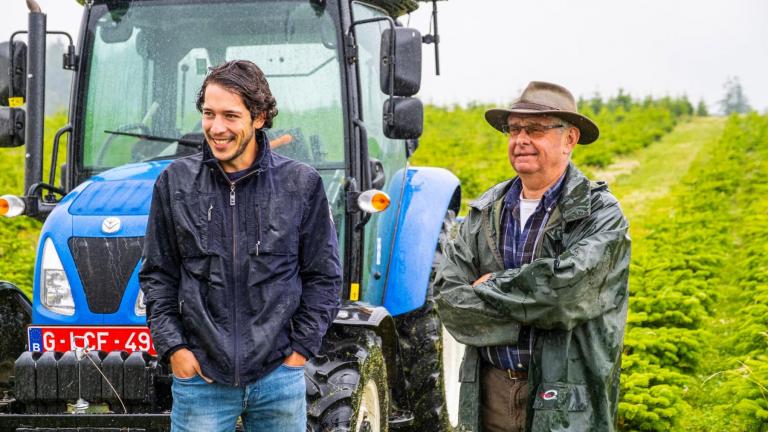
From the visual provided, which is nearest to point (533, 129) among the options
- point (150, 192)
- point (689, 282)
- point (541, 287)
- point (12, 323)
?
point (541, 287)

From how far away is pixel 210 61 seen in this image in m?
4.62

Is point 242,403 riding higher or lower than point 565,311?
lower

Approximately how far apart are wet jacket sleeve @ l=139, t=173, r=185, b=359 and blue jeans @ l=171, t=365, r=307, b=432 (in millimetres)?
149

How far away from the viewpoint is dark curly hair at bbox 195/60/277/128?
2.89 meters

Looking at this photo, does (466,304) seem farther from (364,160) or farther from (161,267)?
(364,160)

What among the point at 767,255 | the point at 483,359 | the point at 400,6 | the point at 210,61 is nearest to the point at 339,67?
the point at 210,61

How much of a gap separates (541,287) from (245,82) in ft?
3.70

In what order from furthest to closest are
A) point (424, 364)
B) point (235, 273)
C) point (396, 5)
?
point (396, 5) → point (424, 364) → point (235, 273)

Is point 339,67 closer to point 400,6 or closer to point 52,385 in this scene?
point 400,6

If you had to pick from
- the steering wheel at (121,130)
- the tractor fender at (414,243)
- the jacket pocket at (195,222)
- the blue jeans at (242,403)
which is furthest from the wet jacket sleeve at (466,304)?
the steering wheel at (121,130)

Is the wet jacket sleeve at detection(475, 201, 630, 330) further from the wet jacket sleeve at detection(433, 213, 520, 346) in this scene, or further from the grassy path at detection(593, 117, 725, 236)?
the grassy path at detection(593, 117, 725, 236)

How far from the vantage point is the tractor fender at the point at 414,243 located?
5.03 meters

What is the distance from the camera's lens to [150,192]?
420 centimetres

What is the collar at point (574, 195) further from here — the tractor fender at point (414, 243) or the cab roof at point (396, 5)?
the cab roof at point (396, 5)
